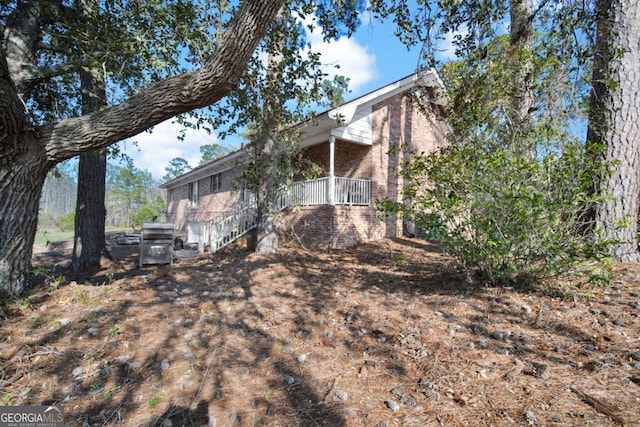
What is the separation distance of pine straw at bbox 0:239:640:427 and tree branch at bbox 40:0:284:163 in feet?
5.93

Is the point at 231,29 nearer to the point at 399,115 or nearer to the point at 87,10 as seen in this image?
the point at 87,10

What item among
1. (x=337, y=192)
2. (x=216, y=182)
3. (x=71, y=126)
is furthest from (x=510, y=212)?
(x=216, y=182)

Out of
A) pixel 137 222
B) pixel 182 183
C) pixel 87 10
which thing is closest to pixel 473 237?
pixel 87 10

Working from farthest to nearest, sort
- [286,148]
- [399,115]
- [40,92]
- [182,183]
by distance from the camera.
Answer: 1. [182,183]
2. [399,115]
3. [286,148]
4. [40,92]

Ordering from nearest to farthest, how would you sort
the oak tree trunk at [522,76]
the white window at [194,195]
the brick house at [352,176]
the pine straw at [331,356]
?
1. the pine straw at [331,356]
2. the oak tree trunk at [522,76]
3. the brick house at [352,176]
4. the white window at [194,195]

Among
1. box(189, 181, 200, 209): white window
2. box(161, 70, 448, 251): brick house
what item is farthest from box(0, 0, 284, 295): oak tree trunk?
box(189, 181, 200, 209): white window

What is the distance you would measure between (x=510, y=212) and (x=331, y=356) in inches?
96.6

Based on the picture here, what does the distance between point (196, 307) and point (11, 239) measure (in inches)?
81.2

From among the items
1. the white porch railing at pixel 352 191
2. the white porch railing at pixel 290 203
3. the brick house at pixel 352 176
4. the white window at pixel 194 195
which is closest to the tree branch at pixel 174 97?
the brick house at pixel 352 176

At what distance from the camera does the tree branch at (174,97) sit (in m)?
2.83

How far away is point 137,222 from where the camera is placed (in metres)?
21.4

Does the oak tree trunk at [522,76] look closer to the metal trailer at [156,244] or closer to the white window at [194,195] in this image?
the metal trailer at [156,244]

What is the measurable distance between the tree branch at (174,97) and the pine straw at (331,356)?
181 cm

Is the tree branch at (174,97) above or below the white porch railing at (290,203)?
above
